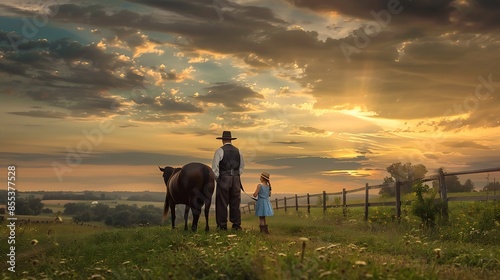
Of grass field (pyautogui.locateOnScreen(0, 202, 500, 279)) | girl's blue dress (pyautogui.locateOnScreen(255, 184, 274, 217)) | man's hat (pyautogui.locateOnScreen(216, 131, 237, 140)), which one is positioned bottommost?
grass field (pyautogui.locateOnScreen(0, 202, 500, 279))

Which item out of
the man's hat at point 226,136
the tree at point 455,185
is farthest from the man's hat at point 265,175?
the tree at point 455,185

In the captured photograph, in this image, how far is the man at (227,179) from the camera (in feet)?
48.0

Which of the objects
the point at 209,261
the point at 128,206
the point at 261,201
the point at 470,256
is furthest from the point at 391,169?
the point at 209,261

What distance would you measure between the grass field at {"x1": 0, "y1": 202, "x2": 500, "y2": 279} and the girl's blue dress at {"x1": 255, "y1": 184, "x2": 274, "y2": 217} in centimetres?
112

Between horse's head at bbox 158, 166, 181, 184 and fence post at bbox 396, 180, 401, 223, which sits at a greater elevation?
horse's head at bbox 158, 166, 181, 184

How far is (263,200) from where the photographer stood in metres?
15.1

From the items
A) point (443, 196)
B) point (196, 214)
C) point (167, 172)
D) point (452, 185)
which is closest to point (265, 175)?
point (196, 214)

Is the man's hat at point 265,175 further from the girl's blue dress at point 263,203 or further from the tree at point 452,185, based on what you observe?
the tree at point 452,185

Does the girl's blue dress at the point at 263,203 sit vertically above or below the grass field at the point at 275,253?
above

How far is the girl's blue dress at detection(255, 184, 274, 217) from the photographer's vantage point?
588 inches

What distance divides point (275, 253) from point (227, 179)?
784cm

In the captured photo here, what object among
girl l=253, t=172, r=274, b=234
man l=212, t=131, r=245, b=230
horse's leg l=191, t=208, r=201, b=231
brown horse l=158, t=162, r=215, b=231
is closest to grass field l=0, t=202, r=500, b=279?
horse's leg l=191, t=208, r=201, b=231

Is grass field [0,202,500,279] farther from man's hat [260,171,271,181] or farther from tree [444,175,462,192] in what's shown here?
tree [444,175,462,192]

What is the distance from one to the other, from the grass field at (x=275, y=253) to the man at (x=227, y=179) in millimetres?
1324
